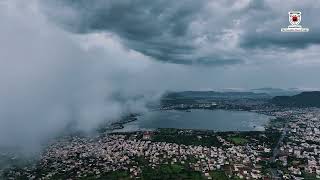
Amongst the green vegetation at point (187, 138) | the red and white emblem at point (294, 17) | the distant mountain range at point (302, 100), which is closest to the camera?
the red and white emblem at point (294, 17)

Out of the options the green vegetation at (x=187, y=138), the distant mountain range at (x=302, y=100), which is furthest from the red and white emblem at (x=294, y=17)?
the distant mountain range at (x=302, y=100)

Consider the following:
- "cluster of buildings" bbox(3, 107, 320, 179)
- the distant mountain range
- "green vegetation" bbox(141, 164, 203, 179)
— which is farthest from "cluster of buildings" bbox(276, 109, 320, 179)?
the distant mountain range

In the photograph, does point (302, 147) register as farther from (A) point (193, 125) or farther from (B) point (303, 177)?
(A) point (193, 125)

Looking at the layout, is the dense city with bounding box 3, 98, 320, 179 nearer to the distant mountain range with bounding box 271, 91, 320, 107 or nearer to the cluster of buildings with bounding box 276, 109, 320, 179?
the cluster of buildings with bounding box 276, 109, 320, 179

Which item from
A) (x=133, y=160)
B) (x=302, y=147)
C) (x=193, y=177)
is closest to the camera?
(x=193, y=177)

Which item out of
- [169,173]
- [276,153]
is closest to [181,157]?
[169,173]

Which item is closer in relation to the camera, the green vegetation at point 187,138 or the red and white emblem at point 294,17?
the red and white emblem at point 294,17

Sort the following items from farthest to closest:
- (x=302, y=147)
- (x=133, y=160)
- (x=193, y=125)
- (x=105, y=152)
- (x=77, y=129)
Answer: (x=193, y=125) < (x=77, y=129) < (x=302, y=147) < (x=105, y=152) < (x=133, y=160)

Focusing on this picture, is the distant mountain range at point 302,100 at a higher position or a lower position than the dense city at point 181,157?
higher

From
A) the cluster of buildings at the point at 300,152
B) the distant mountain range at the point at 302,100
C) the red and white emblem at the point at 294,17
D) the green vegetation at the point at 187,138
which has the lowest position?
the cluster of buildings at the point at 300,152

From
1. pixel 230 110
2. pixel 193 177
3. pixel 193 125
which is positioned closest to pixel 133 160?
pixel 193 177

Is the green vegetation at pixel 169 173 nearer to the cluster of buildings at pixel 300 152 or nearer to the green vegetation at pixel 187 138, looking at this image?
the cluster of buildings at pixel 300 152
